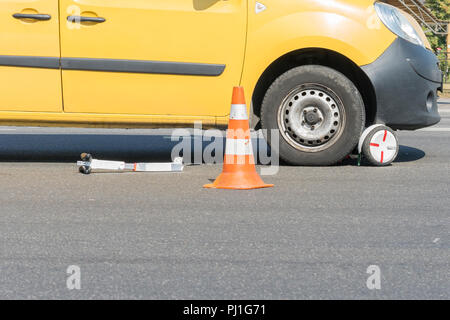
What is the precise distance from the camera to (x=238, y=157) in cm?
652

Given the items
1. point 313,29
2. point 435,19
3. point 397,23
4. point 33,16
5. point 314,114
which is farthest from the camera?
point 435,19

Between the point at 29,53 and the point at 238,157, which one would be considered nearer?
the point at 238,157

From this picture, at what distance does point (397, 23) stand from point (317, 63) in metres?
0.72

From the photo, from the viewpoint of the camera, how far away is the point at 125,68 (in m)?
7.17

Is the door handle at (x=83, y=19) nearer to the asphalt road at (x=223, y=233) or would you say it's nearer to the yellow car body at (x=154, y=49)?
the yellow car body at (x=154, y=49)

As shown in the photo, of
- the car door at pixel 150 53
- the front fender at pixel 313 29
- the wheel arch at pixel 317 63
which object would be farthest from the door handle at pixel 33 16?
the wheel arch at pixel 317 63

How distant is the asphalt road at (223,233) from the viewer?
387 cm

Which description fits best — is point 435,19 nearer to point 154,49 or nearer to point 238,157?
point 154,49

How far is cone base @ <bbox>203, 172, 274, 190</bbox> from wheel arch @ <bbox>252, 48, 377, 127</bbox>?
3.86 feet

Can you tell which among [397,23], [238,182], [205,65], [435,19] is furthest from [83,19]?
[435,19]

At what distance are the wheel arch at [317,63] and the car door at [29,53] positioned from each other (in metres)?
1.62

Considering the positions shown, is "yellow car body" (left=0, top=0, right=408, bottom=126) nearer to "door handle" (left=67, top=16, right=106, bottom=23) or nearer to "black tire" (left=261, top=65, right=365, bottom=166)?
"door handle" (left=67, top=16, right=106, bottom=23)

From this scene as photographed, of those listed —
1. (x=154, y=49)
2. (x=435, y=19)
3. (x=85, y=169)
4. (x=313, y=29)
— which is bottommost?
(x=85, y=169)
